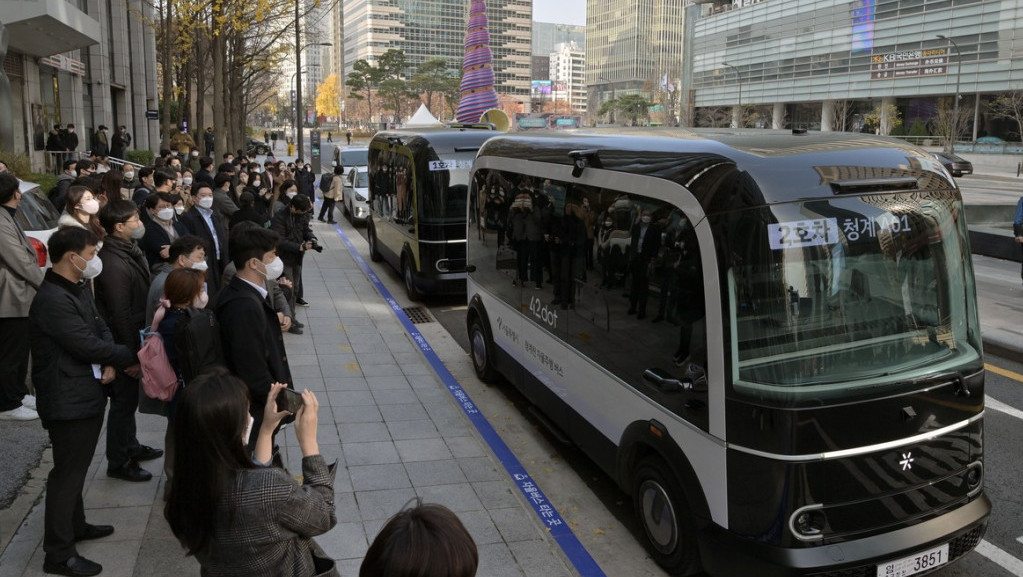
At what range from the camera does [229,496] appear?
2615mm

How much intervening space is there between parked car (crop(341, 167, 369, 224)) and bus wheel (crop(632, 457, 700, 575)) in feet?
62.6

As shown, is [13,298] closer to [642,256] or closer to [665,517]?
[642,256]

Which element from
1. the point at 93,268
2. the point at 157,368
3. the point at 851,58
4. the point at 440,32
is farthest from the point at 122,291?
the point at 440,32

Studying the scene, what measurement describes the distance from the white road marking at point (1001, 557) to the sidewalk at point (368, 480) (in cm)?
281

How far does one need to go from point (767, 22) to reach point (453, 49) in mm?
83601

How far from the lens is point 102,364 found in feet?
14.3

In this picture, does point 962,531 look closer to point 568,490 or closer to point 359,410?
point 568,490

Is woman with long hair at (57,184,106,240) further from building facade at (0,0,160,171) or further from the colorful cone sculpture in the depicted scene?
the colorful cone sculpture

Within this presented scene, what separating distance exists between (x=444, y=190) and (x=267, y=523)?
1002 cm

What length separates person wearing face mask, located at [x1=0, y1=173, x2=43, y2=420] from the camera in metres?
6.25

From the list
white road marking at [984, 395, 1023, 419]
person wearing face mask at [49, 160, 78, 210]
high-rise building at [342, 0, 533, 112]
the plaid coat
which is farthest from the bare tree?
high-rise building at [342, 0, 533, 112]

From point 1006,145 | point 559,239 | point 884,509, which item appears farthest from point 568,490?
point 1006,145

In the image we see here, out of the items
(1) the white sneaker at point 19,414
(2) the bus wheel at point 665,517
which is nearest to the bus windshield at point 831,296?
(2) the bus wheel at point 665,517

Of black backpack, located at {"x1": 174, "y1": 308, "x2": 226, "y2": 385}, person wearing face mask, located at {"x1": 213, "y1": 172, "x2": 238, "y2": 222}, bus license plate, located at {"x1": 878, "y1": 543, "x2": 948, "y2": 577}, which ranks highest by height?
person wearing face mask, located at {"x1": 213, "y1": 172, "x2": 238, "y2": 222}
